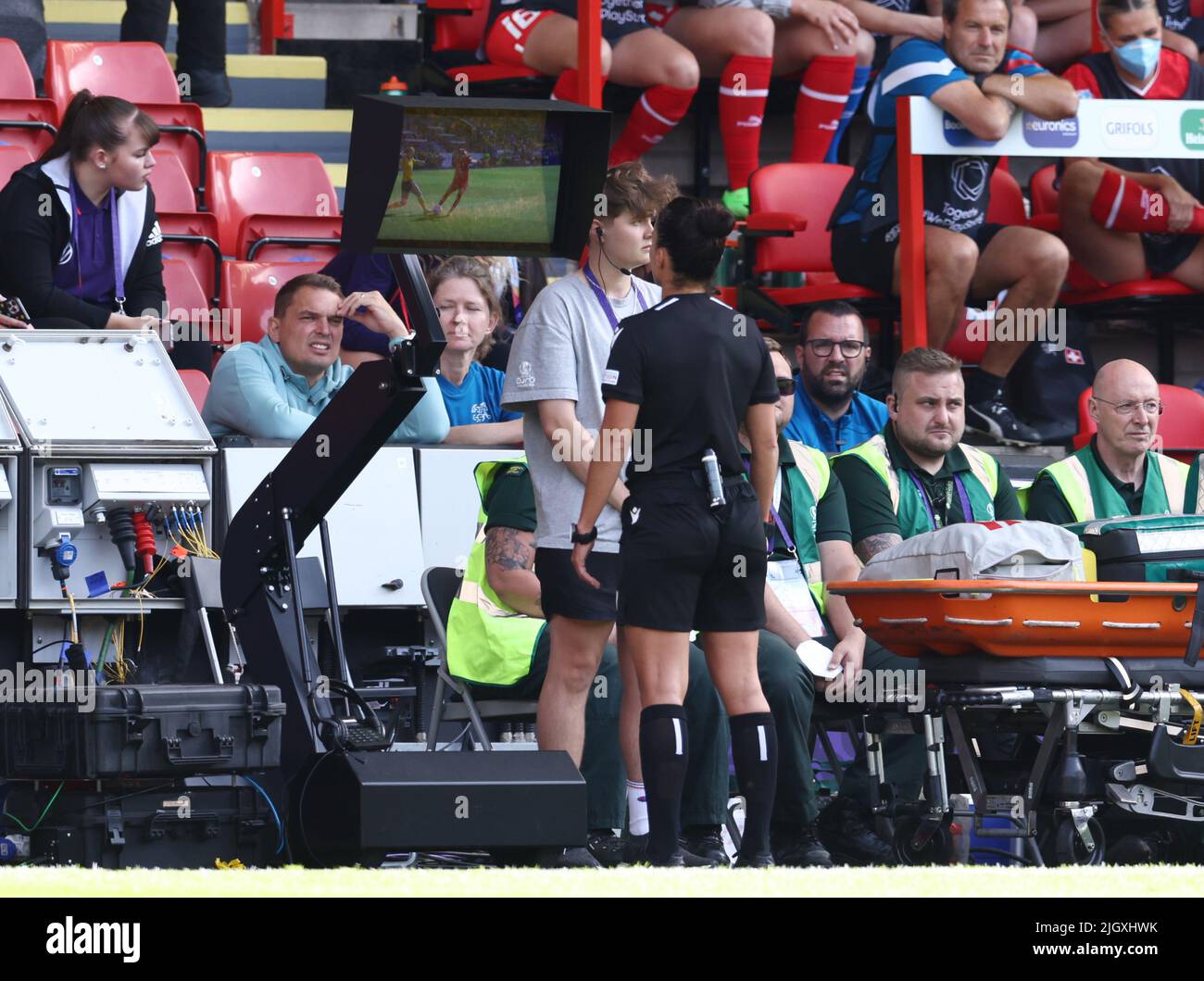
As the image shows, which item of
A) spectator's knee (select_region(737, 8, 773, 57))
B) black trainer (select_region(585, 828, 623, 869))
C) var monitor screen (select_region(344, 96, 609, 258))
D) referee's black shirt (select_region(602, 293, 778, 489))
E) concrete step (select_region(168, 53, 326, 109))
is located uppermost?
concrete step (select_region(168, 53, 326, 109))

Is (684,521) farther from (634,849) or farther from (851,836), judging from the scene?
(851,836)

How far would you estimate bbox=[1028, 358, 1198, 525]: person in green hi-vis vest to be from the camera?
20.2 feet

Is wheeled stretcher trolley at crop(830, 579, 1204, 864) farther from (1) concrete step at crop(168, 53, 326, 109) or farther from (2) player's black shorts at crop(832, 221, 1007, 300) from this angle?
(1) concrete step at crop(168, 53, 326, 109)

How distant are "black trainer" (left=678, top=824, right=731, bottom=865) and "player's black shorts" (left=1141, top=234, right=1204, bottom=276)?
3.93 meters

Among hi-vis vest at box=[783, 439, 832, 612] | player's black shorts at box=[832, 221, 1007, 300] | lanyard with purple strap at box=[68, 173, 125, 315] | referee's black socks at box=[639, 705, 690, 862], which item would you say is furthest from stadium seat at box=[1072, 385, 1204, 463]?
lanyard with purple strap at box=[68, 173, 125, 315]

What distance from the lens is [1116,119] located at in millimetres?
7215

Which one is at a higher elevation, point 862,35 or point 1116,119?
point 862,35

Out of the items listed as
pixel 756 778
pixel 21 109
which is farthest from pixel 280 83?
pixel 756 778

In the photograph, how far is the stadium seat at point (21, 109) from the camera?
25.8 feet

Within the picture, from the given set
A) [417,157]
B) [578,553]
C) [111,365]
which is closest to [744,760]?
[578,553]

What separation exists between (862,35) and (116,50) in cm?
313

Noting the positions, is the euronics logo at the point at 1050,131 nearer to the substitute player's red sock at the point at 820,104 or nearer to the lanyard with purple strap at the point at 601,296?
the substitute player's red sock at the point at 820,104

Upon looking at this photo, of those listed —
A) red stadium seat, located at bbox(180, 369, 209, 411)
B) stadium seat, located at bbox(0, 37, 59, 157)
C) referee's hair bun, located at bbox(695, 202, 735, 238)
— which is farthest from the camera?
stadium seat, located at bbox(0, 37, 59, 157)

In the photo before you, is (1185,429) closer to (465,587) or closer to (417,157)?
(465,587)
